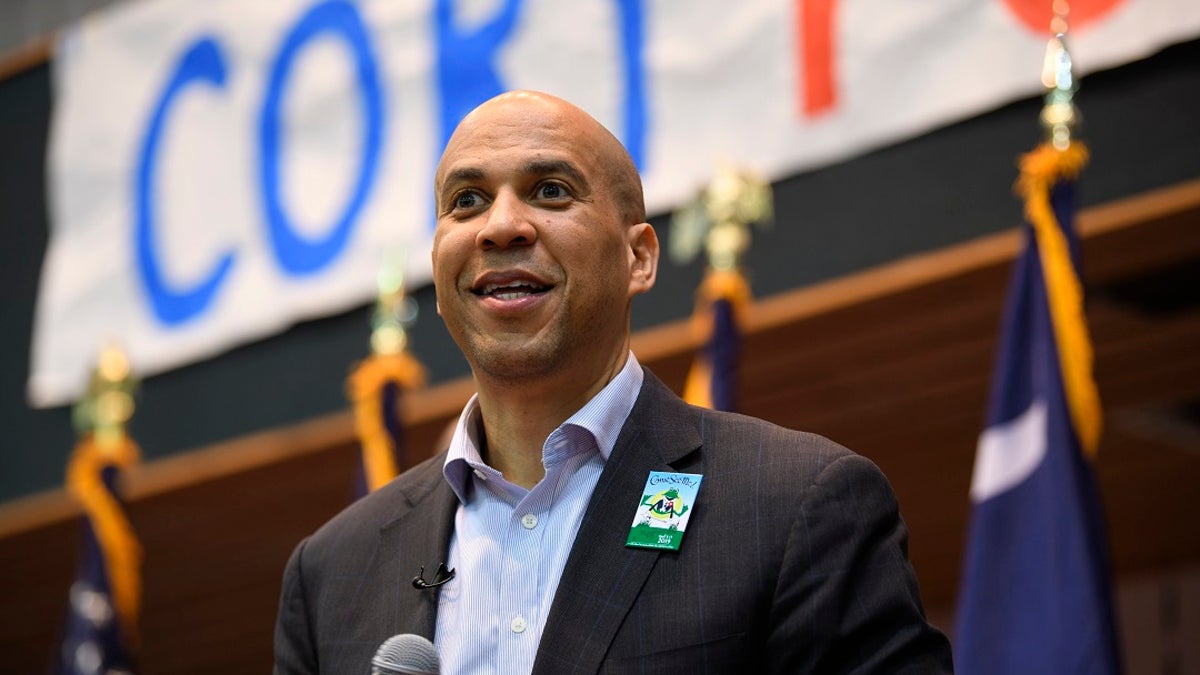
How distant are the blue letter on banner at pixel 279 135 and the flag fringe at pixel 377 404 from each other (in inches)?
27.5

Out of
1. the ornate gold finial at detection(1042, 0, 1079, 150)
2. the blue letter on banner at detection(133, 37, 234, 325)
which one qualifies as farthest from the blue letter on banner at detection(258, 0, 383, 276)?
the ornate gold finial at detection(1042, 0, 1079, 150)

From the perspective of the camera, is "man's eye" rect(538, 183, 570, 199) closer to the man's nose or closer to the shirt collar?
the man's nose

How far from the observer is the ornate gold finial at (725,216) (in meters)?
3.97

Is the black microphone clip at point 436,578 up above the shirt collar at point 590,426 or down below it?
below

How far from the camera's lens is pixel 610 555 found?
1651 millimetres

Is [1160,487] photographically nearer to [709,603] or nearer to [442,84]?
[442,84]

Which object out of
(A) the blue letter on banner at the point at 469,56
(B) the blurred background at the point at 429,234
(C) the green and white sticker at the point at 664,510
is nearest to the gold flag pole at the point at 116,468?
(B) the blurred background at the point at 429,234

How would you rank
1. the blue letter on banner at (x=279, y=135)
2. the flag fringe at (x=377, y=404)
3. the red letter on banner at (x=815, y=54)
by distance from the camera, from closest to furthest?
the red letter on banner at (x=815, y=54)
the flag fringe at (x=377, y=404)
the blue letter on banner at (x=279, y=135)

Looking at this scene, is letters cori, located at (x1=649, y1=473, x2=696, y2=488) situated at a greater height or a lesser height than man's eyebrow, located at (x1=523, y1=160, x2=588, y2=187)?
lesser

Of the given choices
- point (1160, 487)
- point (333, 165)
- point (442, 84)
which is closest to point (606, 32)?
point (442, 84)

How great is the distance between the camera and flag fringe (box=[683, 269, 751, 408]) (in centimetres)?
380

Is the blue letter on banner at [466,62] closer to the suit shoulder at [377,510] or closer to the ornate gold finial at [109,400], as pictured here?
the ornate gold finial at [109,400]

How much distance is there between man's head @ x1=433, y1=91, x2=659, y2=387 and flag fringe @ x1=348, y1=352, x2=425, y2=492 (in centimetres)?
245

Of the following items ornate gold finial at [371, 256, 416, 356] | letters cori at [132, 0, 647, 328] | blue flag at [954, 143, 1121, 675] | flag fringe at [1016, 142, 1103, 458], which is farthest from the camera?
letters cori at [132, 0, 647, 328]
